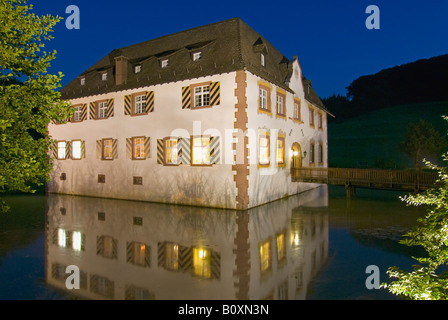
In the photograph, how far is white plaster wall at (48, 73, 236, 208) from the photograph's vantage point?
15.4m

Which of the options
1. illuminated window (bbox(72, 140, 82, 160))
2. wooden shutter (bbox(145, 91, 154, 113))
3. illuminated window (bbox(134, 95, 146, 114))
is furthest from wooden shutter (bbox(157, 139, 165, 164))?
illuminated window (bbox(72, 140, 82, 160))

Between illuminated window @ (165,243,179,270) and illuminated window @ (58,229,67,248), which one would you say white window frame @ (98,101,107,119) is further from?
illuminated window @ (165,243,179,270)

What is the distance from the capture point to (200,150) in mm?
16109

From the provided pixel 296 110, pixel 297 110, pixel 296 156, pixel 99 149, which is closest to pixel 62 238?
pixel 99 149

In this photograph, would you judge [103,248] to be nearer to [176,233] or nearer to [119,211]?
[176,233]

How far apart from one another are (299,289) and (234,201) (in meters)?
9.20

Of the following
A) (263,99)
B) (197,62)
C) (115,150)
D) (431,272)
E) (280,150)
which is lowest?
(431,272)

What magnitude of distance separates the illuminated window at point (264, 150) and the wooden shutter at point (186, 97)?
4163 mm

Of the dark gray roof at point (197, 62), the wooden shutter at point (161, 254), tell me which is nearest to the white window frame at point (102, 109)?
the dark gray roof at point (197, 62)

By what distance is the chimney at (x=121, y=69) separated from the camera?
1942 centimetres

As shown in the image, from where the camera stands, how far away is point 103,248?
864 centimetres

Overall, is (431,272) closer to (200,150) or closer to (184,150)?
(200,150)

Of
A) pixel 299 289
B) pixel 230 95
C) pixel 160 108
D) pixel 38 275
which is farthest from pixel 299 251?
pixel 160 108

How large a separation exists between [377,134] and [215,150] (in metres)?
59.1
